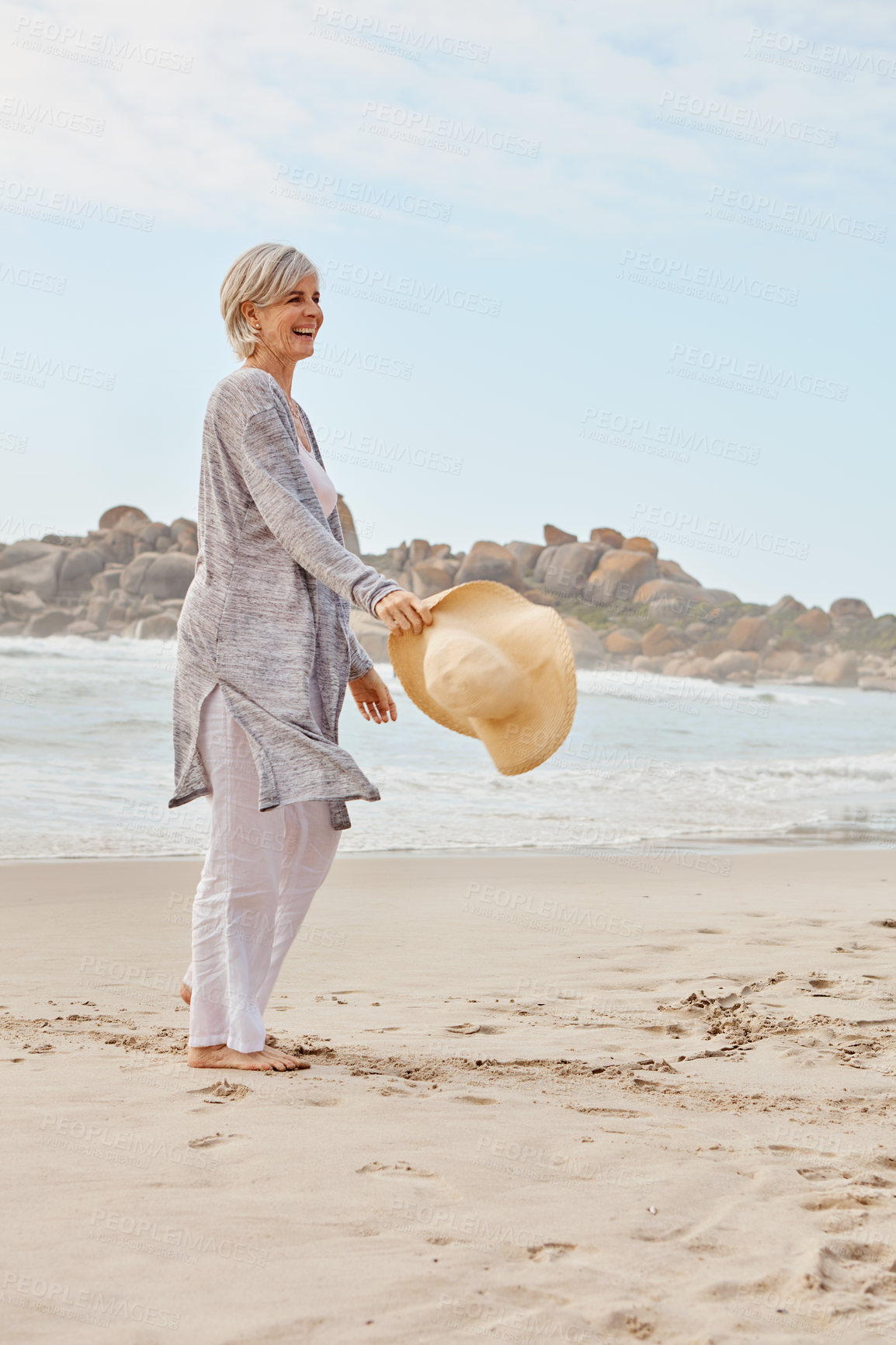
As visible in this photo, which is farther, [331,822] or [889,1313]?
[331,822]

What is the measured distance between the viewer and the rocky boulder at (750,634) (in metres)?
45.5

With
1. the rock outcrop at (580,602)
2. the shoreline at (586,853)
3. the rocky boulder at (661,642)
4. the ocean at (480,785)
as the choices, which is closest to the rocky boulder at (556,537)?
the rock outcrop at (580,602)

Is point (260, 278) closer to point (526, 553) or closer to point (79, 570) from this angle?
point (79, 570)

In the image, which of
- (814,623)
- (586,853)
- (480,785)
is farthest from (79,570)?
(586,853)

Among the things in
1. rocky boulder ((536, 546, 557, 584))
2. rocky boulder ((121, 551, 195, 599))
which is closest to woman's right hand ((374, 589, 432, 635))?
rocky boulder ((121, 551, 195, 599))

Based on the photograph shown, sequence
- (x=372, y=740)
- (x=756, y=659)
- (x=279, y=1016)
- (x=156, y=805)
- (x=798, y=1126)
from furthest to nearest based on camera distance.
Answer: (x=756, y=659)
(x=372, y=740)
(x=156, y=805)
(x=279, y=1016)
(x=798, y=1126)

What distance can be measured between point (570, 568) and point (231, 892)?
174 ft

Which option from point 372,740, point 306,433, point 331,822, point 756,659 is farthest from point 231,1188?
point 756,659

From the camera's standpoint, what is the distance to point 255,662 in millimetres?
2838

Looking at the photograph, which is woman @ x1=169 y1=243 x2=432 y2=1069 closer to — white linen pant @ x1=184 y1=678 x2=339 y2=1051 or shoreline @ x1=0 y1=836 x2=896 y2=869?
white linen pant @ x1=184 y1=678 x2=339 y2=1051

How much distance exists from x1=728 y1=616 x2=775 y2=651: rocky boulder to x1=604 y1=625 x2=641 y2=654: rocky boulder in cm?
370

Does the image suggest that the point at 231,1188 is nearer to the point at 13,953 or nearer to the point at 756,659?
the point at 13,953

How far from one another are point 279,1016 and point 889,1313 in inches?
87.6

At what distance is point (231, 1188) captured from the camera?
6.97ft
